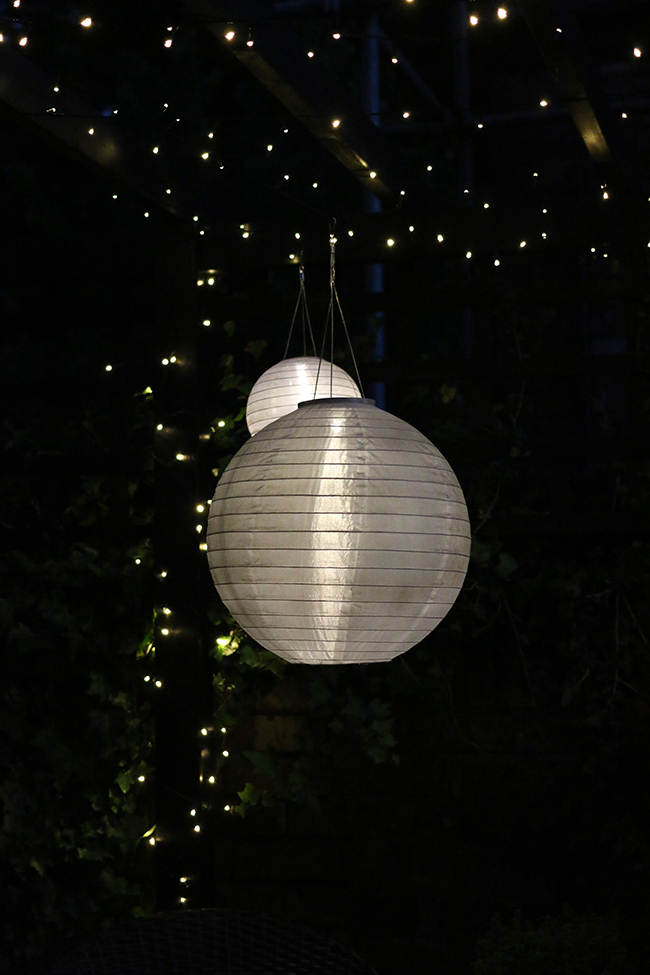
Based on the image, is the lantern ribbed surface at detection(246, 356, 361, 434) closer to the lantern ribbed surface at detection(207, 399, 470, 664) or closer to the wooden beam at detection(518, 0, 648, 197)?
the wooden beam at detection(518, 0, 648, 197)

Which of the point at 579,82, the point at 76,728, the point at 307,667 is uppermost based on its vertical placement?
the point at 579,82

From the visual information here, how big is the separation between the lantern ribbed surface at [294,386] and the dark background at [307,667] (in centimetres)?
68

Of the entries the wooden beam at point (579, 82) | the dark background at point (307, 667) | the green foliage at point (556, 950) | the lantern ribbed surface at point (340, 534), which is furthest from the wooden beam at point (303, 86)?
the green foliage at point (556, 950)

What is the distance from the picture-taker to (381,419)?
6.51 feet

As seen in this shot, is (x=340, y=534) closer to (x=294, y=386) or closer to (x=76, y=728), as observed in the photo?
(x=294, y=386)

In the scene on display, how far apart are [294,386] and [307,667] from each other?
3.69 ft

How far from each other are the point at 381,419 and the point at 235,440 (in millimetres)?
2010

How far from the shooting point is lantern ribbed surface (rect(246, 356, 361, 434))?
121 inches

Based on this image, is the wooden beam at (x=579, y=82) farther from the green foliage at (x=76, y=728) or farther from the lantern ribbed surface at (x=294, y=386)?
Answer: the green foliage at (x=76, y=728)

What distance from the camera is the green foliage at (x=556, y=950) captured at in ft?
10.1

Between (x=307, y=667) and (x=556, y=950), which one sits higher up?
(x=307, y=667)

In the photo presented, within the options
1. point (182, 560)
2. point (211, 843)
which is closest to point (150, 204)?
point (182, 560)

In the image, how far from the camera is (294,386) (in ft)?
10.1

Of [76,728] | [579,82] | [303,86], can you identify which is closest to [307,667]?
[76,728]
